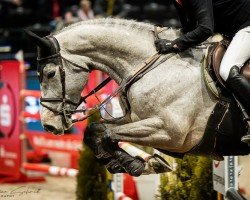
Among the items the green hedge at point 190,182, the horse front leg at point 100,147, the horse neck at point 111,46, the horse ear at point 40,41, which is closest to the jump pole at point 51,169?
the green hedge at point 190,182

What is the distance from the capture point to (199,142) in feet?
16.4

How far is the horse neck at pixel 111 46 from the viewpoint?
518cm

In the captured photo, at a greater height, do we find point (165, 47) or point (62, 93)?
Answer: point (165, 47)

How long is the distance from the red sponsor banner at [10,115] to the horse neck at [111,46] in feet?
14.3

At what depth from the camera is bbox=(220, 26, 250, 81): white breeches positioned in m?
4.89

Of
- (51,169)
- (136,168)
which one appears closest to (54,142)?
(51,169)

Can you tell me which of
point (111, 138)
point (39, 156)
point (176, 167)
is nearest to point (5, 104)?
point (39, 156)

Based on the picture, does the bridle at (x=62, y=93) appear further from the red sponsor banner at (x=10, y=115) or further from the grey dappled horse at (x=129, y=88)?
the red sponsor banner at (x=10, y=115)

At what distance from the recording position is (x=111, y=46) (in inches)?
205

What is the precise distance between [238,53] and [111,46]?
93cm

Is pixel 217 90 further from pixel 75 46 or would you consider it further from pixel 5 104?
pixel 5 104

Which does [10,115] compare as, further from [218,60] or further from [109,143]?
[218,60]

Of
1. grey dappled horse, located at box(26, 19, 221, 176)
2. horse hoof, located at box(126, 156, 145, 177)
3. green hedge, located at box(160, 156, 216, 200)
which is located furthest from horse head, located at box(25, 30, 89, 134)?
green hedge, located at box(160, 156, 216, 200)

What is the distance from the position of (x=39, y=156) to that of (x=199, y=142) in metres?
5.49
